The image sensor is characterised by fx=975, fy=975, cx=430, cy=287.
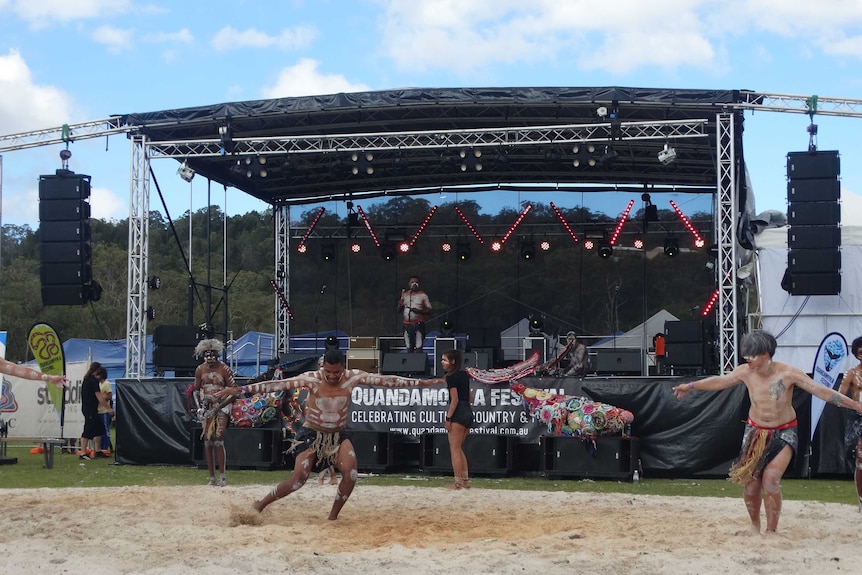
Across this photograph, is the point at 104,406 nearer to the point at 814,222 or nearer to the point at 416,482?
the point at 416,482

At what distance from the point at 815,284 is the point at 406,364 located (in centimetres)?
700

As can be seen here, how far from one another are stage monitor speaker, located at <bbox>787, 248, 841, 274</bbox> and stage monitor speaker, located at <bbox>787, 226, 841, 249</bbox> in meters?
0.09

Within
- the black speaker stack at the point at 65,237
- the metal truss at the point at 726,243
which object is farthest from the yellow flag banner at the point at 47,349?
the metal truss at the point at 726,243

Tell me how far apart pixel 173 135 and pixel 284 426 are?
6194 mm

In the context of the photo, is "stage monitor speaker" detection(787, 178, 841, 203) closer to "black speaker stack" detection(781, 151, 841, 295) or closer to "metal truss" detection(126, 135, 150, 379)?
"black speaker stack" detection(781, 151, 841, 295)

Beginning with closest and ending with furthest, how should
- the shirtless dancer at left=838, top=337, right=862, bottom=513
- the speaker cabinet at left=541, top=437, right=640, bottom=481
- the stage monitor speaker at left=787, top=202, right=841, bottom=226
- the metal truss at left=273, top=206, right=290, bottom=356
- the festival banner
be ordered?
the shirtless dancer at left=838, top=337, right=862, bottom=513, the speaker cabinet at left=541, top=437, right=640, bottom=481, the festival banner, the stage monitor speaker at left=787, top=202, right=841, bottom=226, the metal truss at left=273, top=206, right=290, bottom=356

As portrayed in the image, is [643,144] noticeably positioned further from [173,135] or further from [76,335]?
[76,335]

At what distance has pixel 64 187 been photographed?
1670cm

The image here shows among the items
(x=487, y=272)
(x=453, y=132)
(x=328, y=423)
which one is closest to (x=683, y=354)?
(x=453, y=132)

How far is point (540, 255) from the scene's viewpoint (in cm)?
2255

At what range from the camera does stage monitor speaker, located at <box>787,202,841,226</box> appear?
1471 cm

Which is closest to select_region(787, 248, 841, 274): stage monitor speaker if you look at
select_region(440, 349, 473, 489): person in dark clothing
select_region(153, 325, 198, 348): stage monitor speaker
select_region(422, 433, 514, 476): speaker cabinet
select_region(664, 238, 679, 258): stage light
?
select_region(422, 433, 514, 476): speaker cabinet

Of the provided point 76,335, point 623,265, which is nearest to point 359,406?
point 623,265

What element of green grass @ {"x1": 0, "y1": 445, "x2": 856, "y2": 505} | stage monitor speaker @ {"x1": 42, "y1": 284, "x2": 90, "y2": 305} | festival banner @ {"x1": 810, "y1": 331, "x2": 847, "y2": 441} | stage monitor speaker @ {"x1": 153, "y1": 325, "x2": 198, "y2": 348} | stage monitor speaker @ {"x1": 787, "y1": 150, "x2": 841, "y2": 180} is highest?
stage monitor speaker @ {"x1": 787, "y1": 150, "x2": 841, "y2": 180}
